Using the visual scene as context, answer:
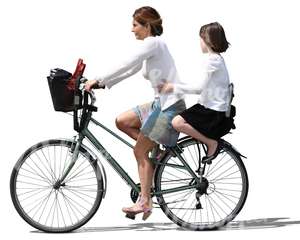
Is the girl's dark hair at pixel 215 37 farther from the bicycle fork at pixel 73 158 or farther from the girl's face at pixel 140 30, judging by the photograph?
the bicycle fork at pixel 73 158

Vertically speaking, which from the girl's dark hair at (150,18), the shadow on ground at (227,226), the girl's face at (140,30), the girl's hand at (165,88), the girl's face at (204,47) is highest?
the girl's dark hair at (150,18)

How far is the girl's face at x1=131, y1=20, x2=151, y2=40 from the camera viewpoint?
10.3m

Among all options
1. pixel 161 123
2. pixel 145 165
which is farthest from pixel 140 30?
pixel 145 165

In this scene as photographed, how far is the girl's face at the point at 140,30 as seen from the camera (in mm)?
10266

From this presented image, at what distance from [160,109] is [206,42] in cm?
78

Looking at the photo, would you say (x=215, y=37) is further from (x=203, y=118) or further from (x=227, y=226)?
(x=227, y=226)

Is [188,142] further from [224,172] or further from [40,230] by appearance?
[40,230]

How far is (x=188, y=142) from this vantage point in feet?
34.5

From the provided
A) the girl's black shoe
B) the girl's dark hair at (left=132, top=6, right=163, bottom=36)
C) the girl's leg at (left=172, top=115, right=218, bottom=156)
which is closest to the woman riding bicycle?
the girl's dark hair at (left=132, top=6, right=163, bottom=36)

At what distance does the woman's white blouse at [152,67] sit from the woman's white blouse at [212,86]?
14 centimetres

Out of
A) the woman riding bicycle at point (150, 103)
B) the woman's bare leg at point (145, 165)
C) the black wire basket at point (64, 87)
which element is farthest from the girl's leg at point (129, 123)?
the black wire basket at point (64, 87)

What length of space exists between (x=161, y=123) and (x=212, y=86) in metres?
0.61

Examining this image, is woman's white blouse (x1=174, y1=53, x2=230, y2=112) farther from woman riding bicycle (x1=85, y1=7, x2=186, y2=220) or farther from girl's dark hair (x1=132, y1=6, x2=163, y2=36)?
girl's dark hair (x1=132, y1=6, x2=163, y2=36)

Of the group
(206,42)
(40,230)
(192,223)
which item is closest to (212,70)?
(206,42)
